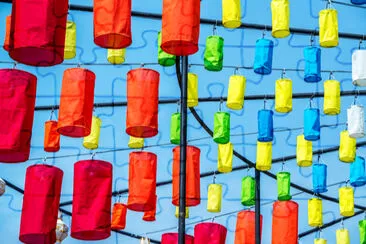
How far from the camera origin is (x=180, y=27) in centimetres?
919

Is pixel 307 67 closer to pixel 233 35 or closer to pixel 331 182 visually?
pixel 233 35

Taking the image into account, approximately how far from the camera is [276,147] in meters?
18.2

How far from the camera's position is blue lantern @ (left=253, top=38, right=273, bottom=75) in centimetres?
1275

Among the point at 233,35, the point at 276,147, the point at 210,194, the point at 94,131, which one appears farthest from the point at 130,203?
the point at 276,147

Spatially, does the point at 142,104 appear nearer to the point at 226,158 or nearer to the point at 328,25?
the point at 328,25

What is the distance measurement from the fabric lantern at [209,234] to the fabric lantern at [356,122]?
2607mm

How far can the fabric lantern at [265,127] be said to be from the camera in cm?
1424

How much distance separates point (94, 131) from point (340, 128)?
19.6ft

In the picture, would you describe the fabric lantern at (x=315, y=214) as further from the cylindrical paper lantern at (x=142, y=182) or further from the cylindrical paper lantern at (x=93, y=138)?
the cylindrical paper lantern at (x=142, y=182)

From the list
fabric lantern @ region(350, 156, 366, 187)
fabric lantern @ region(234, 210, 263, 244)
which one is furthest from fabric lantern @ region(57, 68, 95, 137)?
fabric lantern @ region(350, 156, 366, 187)

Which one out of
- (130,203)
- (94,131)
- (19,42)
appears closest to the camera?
(19,42)

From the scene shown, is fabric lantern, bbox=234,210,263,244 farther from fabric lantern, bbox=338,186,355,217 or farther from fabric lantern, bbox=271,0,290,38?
fabric lantern, bbox=271,0,290,38

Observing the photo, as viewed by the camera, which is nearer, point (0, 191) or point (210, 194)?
point (0, 191)

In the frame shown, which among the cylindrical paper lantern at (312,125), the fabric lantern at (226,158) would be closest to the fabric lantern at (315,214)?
the fabric lantern at (226,158)
